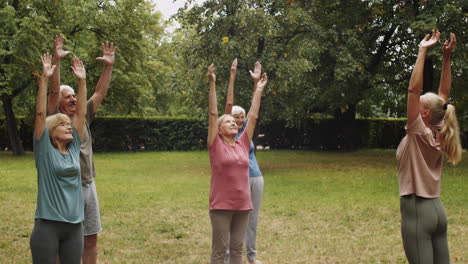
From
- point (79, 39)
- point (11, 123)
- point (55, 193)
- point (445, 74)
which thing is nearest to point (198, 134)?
point (79, 39)

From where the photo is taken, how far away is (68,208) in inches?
149

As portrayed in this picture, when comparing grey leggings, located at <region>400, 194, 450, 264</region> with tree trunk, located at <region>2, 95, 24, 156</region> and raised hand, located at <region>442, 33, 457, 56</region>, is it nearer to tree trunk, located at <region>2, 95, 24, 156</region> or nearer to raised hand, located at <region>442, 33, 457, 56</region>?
raised hand, located at <region>442, 33, 457, 56</region>

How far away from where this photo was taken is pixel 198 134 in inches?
1147

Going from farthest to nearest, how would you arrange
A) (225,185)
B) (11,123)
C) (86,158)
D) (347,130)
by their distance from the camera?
(347,130), (11,123), (225,185), (86,158)

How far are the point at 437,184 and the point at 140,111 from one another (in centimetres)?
2402

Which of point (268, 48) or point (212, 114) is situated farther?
point (268, 48)

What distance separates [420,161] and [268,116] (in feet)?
42.1

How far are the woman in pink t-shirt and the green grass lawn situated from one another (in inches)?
76.3

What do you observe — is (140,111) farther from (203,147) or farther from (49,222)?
(49,222)

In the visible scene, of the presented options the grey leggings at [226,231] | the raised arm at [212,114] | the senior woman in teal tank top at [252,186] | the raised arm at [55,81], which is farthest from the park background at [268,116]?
the raised arm at [55,81]

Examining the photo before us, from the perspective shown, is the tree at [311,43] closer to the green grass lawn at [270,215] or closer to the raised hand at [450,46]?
the green grass lawn at [270,215]

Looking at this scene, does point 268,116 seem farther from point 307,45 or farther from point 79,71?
point 79,71

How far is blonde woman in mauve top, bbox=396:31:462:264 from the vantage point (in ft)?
12.0

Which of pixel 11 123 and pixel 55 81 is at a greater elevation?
pixel 55 81
